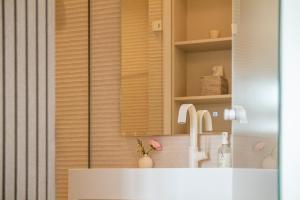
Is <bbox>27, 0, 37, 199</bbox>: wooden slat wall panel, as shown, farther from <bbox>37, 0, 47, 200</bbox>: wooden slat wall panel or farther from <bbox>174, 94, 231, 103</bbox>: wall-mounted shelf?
<bbox>174, 94, 231, 103</bbox>: wall-mounted shelf

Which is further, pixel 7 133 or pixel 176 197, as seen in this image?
pixel 176 197

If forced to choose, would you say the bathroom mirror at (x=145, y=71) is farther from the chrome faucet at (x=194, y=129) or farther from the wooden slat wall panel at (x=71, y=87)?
the wooden slat wall panel at (x=71, y=87)

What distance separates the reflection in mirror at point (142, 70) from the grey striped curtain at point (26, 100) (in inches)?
42.6

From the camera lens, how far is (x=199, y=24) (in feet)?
6.74

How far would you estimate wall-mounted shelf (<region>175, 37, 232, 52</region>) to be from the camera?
202 centimetres

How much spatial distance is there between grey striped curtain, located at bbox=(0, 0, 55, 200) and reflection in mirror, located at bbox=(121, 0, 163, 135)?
3.55 feet

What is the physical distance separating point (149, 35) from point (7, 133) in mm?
1235

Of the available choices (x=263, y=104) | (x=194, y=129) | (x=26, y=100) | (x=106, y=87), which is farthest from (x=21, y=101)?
(x=106, y=87)

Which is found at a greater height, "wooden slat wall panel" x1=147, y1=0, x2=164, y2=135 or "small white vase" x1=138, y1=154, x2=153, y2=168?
"wooden slat wall panel" x1=147, y1=0, x2=164, y2=135

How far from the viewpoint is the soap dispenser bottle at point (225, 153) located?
6.25 ft

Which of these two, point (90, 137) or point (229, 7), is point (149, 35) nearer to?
point (229, 7)
